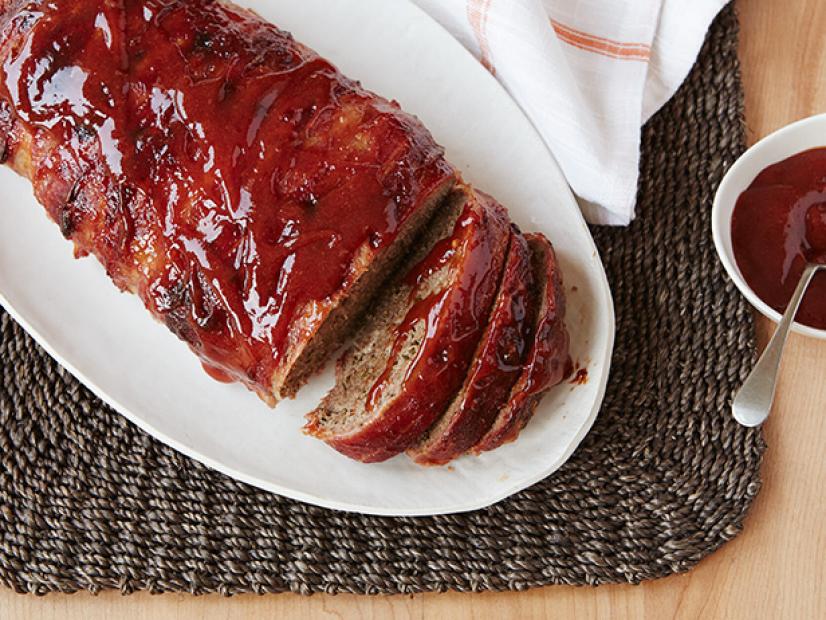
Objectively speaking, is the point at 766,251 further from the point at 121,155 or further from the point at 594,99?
the point at 121,155

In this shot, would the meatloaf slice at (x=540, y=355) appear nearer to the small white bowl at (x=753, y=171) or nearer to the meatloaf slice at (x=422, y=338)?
the meatloaf slice at (x=422, y=338)

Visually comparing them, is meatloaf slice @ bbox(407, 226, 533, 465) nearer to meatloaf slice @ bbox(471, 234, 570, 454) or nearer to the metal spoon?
meatloaf slice @ bbox(471, 234, 570, 454)

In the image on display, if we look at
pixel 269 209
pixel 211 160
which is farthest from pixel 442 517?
pixel 211 160

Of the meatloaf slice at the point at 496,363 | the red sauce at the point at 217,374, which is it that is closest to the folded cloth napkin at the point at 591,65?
the meatloaf slice at the point at 496,363

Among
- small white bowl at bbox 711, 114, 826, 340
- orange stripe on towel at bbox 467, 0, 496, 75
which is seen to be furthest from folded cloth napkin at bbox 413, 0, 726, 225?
small white bowl at bbox 711, 114, 826, 340

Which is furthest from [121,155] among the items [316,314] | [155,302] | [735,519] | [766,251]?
[735,519]

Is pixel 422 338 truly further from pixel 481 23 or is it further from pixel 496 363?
pixel 481 23
